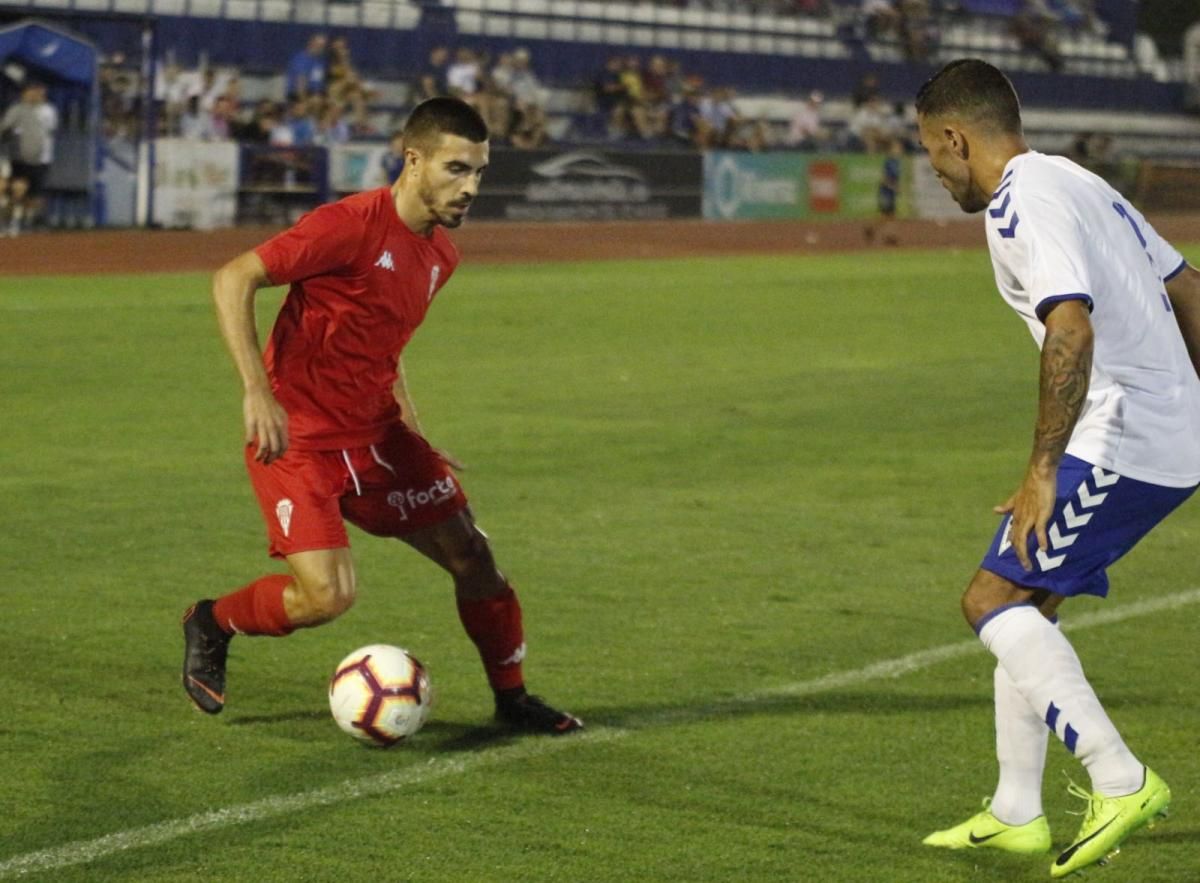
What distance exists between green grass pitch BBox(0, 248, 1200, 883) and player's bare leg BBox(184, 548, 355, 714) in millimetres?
153

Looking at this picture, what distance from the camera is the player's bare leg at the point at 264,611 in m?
5.62

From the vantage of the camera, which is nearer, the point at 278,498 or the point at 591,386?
the point at 278,498

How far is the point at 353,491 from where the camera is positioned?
5.84 metres

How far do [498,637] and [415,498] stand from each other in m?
0.49

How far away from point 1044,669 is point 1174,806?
0.98 m

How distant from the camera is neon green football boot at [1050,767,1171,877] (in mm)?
4449

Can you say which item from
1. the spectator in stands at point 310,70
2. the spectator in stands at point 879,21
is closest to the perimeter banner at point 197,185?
the spectator in stands at point 310,70

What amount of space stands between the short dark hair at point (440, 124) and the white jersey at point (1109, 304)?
5.49ft

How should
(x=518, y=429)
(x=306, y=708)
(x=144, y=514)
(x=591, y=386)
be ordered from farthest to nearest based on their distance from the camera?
(x=591, y=386) < (x=518, y=429) < (x=144, y=514) < (x=306, y=708)

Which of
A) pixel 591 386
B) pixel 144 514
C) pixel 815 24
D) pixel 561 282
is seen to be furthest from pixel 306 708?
pixel 815 24

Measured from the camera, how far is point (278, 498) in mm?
5703

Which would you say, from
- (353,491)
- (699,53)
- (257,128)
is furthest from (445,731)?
(699,53)

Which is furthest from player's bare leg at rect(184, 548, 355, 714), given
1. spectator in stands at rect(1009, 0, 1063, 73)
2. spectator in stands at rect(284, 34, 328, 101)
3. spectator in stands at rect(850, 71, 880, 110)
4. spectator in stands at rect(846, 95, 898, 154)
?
spectator in stands at rect(1009, 0, 1063, 73)

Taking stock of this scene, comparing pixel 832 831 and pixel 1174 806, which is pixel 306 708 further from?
pixel 1174 806
